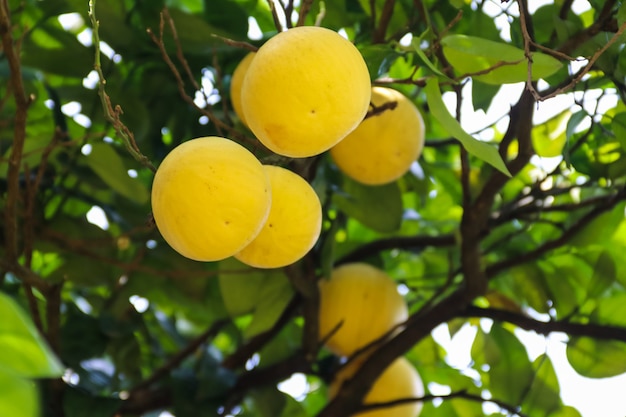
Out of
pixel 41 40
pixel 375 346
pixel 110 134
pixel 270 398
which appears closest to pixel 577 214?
pixel 375 346

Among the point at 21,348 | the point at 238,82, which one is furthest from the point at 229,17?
the point at 21,348

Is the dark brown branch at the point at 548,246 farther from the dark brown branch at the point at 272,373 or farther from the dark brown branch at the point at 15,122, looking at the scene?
the dark brown branch at the point at 15,122

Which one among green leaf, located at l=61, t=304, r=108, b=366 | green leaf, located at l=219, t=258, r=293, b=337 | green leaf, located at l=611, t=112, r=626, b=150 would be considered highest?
green leaf, located at l=611, t=112, r=626, b=150

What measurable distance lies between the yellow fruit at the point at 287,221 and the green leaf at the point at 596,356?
416 millimetres

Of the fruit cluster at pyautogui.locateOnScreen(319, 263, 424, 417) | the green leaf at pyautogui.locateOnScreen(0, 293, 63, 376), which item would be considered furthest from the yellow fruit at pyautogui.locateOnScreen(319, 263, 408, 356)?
the green leaf at pyautogui.locateOnScreen(0, 293, 63, 376)

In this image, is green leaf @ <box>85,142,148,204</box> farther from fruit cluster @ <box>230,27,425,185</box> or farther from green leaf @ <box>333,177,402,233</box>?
fruit cluster @ <box>230,27,425,185</box>

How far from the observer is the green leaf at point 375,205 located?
833 mm

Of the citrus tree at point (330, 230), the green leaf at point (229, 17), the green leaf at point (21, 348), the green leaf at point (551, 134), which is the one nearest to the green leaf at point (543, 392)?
the citrus tree at point (330, 230)

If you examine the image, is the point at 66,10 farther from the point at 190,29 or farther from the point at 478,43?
the point at 478,43

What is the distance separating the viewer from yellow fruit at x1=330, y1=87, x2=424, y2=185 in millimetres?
700

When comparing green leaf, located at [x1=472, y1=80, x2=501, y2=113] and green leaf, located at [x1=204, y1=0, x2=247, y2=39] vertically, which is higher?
green leaf, located at [x1=472, y1=80, x2=501, y2=113]

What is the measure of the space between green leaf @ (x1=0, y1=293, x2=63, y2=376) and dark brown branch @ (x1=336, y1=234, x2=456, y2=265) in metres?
0.66

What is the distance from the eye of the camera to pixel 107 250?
0.92 meters

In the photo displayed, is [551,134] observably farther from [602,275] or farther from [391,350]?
[391,350]
